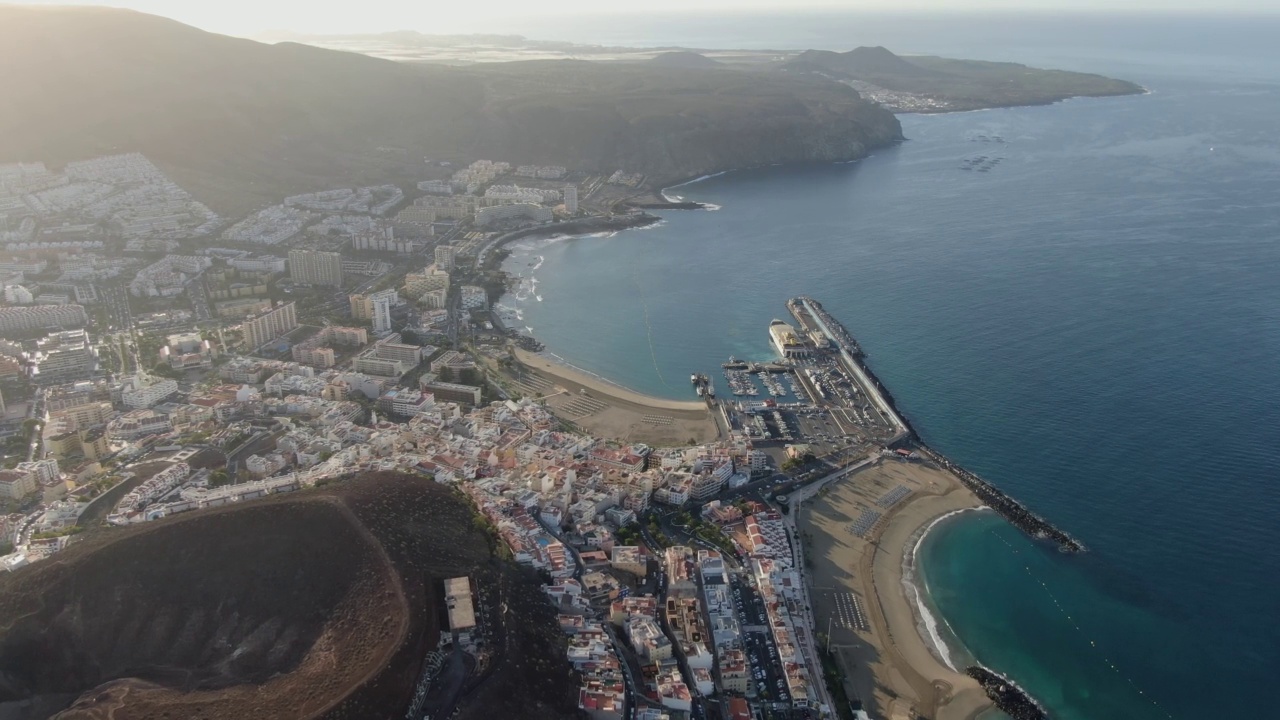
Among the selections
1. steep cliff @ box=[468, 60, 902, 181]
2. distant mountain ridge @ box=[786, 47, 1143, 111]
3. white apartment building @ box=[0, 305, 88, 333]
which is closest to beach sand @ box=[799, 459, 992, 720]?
white apartment building @ box=[0, 305, 88, 333]

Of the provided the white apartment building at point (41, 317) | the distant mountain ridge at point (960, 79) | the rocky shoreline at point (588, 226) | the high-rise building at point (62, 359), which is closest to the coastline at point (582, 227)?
the rocky shoreline at point (588, 226)

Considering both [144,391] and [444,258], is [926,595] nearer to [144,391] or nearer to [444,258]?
[144,391]

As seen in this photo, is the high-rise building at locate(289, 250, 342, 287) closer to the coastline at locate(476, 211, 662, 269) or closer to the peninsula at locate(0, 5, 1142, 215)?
the coastline at locate(476, 211, 662, 269)

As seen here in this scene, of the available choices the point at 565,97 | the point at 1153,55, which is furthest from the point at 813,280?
the point at 1153,55

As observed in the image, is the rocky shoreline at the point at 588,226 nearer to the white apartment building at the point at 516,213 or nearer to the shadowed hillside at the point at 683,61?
the white apartment building at the point at 516,213

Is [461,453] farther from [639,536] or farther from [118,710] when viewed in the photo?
[118,710]

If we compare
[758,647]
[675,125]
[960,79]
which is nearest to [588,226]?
[675,125]
